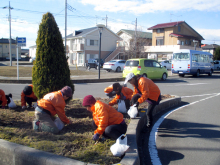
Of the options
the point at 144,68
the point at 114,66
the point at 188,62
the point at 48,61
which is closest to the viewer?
the point at 48,61

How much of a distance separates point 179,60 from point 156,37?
25435 mm

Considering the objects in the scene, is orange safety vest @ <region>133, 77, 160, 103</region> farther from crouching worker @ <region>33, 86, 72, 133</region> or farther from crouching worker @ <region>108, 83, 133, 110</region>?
crouching worker @ <region>33, 86, 72, 133</region>

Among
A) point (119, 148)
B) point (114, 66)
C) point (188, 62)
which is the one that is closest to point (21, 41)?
point (119, 148)

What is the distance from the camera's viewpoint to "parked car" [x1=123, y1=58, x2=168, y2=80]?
16.0 meters

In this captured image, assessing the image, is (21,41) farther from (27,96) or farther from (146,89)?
(146,89)

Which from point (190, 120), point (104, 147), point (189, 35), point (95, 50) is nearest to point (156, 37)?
point (189, 35)

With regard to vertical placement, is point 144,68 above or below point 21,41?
below

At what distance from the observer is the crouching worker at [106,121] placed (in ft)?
12.0

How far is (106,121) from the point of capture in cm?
368

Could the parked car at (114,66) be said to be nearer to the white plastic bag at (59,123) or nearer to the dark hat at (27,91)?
the dark hat at (27,91)

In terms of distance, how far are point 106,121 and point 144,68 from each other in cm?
1298

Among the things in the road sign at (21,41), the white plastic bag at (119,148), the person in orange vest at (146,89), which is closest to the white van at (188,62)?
the road sign at (21,41)

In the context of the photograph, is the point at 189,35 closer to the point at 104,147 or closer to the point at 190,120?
the point at 190,120

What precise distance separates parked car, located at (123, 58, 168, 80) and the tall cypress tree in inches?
419
